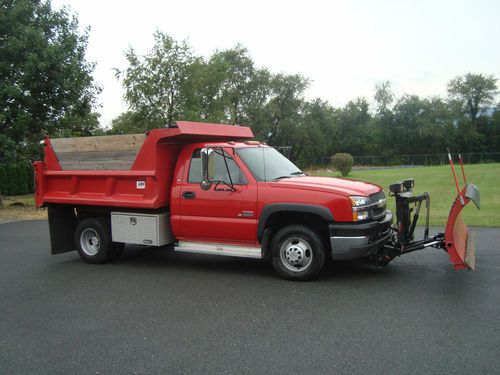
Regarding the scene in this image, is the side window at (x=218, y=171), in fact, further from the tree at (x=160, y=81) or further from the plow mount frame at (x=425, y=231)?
the tree at (x=160, y=81)

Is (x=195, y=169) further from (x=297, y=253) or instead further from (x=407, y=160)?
(x=407, y=160)

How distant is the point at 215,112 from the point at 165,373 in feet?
66.8

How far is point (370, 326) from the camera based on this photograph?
4.98m

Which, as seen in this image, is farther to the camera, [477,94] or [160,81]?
[477,94]

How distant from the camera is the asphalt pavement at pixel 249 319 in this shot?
13.8 feet

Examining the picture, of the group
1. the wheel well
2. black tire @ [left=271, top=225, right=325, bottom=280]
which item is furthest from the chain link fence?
black tire @ [left=271, top=225, right=325, bottom=280]

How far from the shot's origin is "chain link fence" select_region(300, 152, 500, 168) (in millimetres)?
63750

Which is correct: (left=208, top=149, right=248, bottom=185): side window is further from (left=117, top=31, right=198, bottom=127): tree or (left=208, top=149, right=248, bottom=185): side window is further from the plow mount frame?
(left=117, top=31, right=198, bottom=127): tree

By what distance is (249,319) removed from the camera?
532 cm

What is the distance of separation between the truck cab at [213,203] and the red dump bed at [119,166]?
0.06 feet

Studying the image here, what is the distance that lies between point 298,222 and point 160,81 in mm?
12852

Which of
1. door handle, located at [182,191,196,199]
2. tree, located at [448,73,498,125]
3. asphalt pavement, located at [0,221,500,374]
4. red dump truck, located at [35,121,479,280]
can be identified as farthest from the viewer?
tree, located at [448,73,498,125]

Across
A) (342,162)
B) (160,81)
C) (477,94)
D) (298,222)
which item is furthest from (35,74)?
(477,94)

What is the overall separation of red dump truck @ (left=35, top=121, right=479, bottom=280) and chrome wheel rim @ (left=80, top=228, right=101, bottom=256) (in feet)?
0.06
